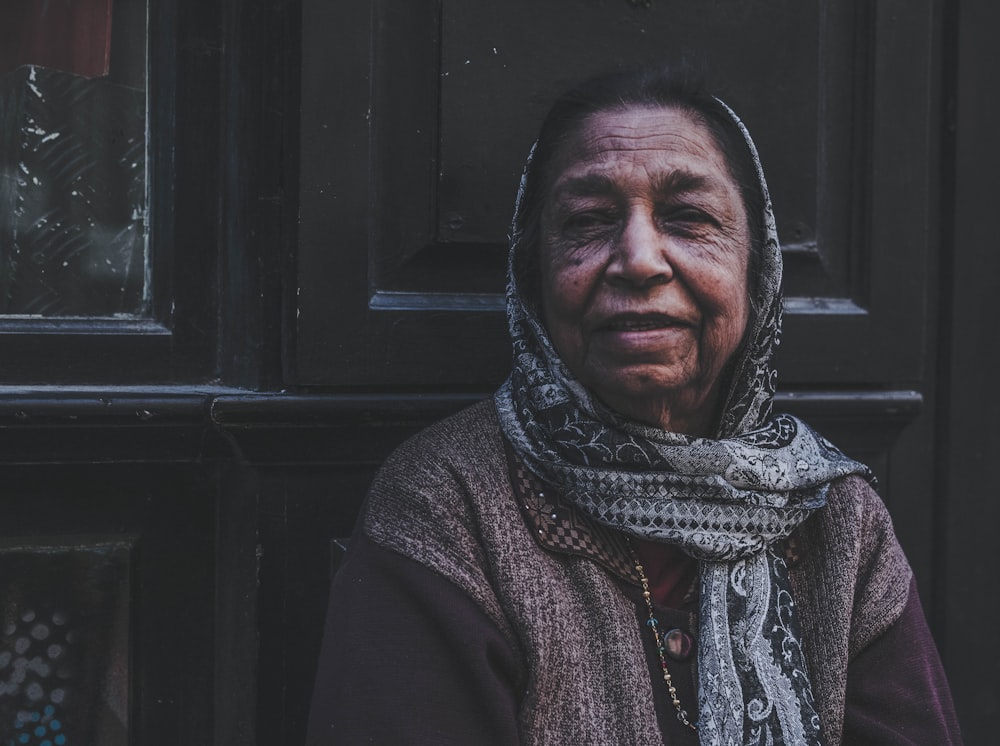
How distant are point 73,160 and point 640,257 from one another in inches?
38.6

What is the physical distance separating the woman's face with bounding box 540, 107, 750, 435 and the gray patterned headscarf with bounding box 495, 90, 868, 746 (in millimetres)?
52

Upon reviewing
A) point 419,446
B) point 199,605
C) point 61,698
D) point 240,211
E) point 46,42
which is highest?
point 46,42

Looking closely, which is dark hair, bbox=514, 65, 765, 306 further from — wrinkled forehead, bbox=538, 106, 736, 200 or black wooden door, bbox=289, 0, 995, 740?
black wooden door, bbox=289, 0, 995, 740

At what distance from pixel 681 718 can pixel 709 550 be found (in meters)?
0.24

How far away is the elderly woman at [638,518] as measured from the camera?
150 centimetres

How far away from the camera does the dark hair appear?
1.72 metres

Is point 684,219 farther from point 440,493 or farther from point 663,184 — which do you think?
point 440,493

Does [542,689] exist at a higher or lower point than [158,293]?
lower

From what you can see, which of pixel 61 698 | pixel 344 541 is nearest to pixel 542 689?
pixel 344 541

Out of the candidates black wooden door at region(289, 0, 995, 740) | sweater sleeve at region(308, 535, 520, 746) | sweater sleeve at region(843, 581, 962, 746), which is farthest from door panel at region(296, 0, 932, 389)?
sweater sleeve at region(843, 581, 962, 746)

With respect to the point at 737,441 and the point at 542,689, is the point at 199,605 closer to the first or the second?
the point at 542,689

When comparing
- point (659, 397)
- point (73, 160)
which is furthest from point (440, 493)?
point (73, 160)

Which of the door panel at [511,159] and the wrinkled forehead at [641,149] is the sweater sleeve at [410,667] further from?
the wrinkled forehead at [641,149]

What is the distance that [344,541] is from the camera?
1.90 metres
